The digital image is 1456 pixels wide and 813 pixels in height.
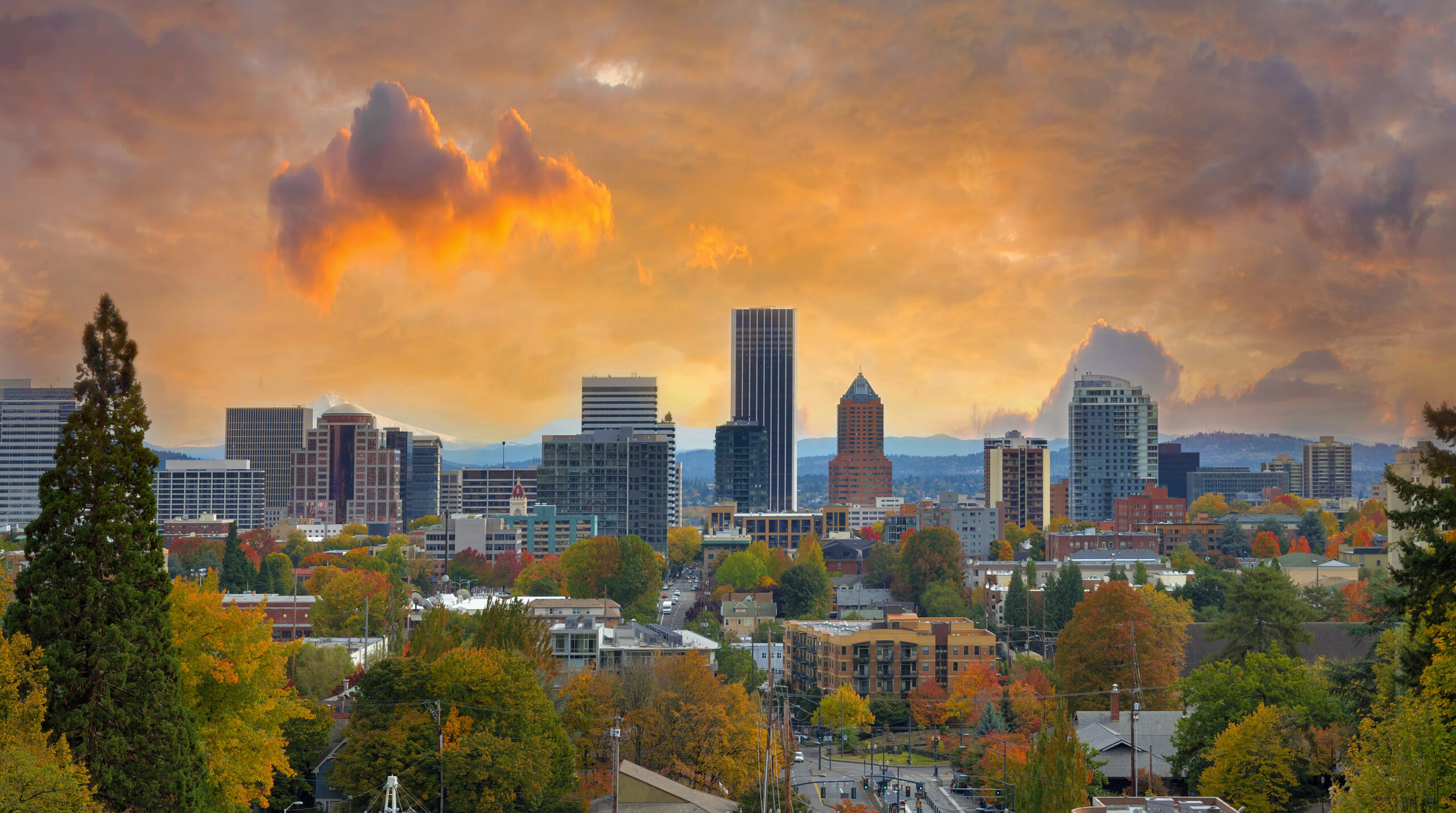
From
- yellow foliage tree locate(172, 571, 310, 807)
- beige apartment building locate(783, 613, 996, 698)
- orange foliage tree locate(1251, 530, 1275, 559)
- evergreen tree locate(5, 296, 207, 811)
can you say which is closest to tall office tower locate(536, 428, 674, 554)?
orange foliage tree locate(1251, 530, 1275, 559)

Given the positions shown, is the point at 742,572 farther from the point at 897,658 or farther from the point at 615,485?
the point at 615,485

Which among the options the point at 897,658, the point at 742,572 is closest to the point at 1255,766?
the point at 897,658

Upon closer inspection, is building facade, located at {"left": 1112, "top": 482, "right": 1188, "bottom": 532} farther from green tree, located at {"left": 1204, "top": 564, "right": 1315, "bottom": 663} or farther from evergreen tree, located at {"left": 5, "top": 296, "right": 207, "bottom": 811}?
evergreen tree, located at {"left": 5, "top": 296, "right": 207, "bottom": 811}

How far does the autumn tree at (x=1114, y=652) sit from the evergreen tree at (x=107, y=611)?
42378 millimetres

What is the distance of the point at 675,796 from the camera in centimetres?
4134

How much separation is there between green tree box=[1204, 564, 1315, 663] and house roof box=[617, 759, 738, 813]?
23.2 metres

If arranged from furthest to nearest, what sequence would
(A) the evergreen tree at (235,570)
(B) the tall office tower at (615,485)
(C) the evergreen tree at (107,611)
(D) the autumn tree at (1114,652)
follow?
(B) the tall office tower at (615,485) < (A) the evergreen tree at (235,570) < (D) the autumn tree at (1114,652) < (C) the evergreen tree at (107,611)

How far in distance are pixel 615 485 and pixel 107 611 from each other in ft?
478

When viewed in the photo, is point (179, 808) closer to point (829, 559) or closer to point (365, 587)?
point (365, 587)

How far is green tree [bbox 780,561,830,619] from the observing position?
103 m

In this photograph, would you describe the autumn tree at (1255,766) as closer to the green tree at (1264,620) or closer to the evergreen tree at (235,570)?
the green tree at (1264,620)

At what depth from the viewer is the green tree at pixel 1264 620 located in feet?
170

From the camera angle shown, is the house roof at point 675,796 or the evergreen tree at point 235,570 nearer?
the house roof at point 675,796

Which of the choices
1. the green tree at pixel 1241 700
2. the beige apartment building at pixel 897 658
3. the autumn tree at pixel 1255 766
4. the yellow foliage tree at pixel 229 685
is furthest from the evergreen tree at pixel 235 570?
the autumn tree at pixel 1255 766
